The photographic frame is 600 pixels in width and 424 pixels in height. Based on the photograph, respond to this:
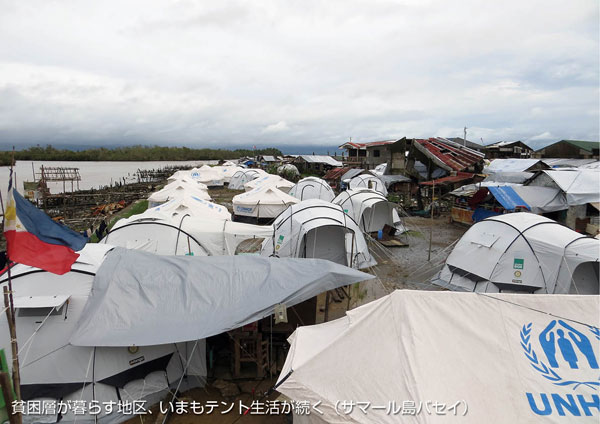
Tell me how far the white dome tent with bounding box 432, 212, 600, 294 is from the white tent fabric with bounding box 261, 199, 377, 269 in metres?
3.28

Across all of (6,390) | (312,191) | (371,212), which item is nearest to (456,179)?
(371,212)

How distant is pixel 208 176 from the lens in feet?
123

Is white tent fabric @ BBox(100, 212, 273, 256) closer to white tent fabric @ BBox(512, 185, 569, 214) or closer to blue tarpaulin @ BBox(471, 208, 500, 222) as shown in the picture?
blue tarpaulin @ BBox(471, 208, 500, 222)

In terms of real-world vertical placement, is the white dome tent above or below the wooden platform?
above

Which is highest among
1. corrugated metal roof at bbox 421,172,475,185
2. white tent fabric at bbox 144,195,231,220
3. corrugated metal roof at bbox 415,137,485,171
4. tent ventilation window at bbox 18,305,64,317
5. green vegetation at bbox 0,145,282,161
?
green vegetation at bbox 0,145,282,161

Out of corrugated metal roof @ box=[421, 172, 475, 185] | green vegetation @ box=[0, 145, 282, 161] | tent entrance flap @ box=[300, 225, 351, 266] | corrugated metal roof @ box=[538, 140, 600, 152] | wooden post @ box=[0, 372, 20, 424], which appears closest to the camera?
wooden post @ box=[0, 372, 20, 424]

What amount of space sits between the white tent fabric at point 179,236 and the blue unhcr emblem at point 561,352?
719 centimetres

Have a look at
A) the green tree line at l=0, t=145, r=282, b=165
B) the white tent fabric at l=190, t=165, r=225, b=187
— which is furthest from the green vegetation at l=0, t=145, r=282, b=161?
the white tent fabric at l=190, t=165, r=225, b=187

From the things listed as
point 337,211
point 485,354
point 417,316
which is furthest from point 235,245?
point 485,354

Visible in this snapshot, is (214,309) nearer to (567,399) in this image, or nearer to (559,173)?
(567,399)

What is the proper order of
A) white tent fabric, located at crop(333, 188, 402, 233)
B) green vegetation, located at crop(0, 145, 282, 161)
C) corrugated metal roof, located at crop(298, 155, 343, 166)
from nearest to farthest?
white tent fabric, located at crop(333, 188, 402, 233) → corrugated metal roof, located at crop(298, 155, 343, 166) → green vegetation, located at crop(0, 145, 282, 161)

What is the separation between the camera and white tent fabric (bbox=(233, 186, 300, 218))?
1862cm

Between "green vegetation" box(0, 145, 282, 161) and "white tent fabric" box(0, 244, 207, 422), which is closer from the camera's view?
"white tent fabric" box(0, 244, 207, 422)

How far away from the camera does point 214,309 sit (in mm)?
5605
